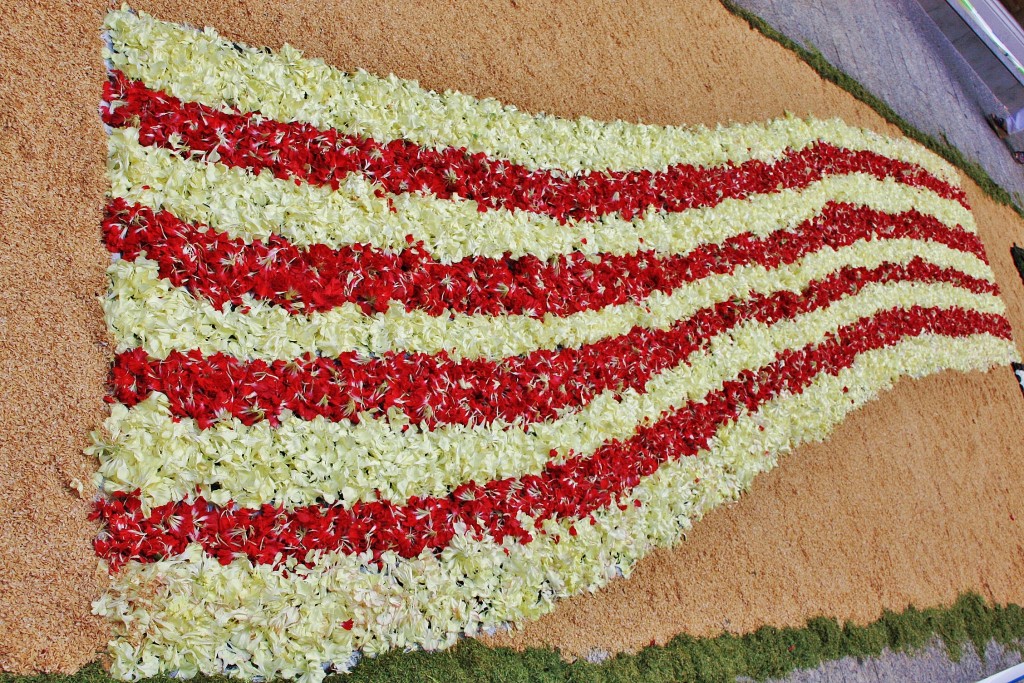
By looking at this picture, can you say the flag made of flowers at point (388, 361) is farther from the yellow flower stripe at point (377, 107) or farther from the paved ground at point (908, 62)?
the paved ground at point (908, 62)

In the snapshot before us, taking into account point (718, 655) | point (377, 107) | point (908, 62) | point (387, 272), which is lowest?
point (718, 655)

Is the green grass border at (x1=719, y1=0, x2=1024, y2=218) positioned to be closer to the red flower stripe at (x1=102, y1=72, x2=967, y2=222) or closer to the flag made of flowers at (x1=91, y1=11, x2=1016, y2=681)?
the red flower stripe at (x1=102, y1=72, x2=967, y2=222)

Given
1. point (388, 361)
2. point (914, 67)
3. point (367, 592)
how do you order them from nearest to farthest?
point (367, 592), point (388, 361), point (914, 67)

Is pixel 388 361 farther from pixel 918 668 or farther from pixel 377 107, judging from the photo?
pixel 918 668

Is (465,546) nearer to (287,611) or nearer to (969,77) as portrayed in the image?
(287,611)

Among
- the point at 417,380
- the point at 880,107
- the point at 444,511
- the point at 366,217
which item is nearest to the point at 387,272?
the point at 366,217

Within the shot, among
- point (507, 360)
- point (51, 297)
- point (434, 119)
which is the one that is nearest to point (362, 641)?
point (507, 360)
